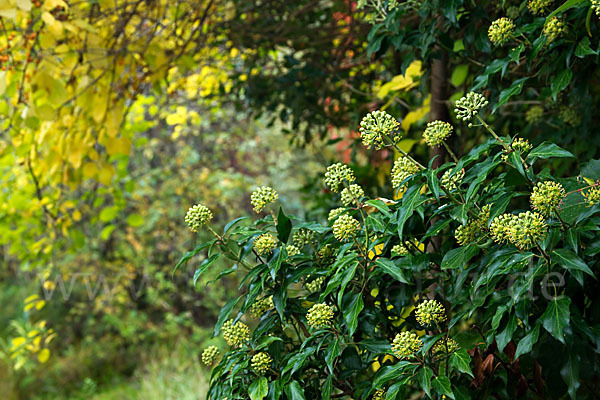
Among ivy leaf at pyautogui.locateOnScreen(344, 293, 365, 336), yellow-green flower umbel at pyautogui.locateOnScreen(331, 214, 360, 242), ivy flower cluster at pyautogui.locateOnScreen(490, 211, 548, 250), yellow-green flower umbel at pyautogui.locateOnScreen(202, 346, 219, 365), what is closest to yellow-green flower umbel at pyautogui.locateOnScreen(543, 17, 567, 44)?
ivy flower cluster at pyautogui.locateOnScreen(490, 211, 548, 250)

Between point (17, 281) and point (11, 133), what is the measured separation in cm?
495

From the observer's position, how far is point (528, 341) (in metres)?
1.04

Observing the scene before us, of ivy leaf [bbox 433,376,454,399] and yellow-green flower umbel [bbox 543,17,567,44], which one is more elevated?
yellow-green flower umbel [bbox 543,17,567,44]

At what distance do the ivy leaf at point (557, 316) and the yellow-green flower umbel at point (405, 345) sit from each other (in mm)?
247

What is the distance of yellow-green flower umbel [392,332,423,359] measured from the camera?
1129 mm

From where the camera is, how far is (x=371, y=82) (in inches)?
121

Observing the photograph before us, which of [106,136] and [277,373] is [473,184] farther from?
[106,136]

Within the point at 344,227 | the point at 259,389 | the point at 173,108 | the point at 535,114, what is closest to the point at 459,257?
the point at 344,227

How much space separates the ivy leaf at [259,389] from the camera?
3.92 ft

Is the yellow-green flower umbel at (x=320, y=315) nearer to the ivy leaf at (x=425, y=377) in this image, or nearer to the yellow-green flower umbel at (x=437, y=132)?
the ivy leaf at (x=425, y=377)

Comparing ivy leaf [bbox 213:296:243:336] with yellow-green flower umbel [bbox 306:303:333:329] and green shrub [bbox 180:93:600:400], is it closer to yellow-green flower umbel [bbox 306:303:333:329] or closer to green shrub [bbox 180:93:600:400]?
green shrub [bbox 180:93:600:400]

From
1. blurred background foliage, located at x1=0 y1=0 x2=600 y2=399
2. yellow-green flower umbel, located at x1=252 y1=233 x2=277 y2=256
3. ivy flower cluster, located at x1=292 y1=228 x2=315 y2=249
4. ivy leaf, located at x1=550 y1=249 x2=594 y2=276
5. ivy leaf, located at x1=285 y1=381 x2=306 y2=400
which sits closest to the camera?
ivy leaf, located at x1=550 y1=249 x2=594 y2=276

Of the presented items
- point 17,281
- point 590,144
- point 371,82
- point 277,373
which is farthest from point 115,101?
point 17,281

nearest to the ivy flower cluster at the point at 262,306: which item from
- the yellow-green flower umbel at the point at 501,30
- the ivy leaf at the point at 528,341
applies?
the ivy leaf at the point at 528,341
